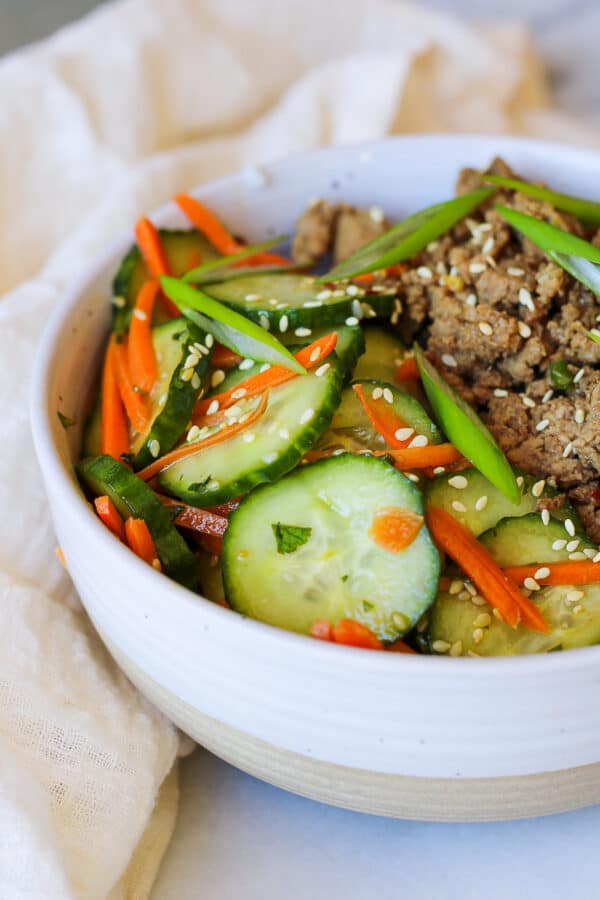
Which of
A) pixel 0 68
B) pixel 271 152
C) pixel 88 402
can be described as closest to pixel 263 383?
pixel 88 402

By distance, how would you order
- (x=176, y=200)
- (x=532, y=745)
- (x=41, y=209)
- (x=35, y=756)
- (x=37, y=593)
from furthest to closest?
(x=41, y=209) → (x=176, y=200) → (x=37, y=593) → (x=35, y=756) → (x=532, y=745)

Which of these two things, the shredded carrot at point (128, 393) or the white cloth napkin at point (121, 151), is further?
the shredded carrot at point (128, 393)

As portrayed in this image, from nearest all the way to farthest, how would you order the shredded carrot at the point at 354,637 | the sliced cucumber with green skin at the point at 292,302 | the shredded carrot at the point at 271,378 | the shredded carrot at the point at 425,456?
the shredded carrot at the point at 354,637 → the shredded carrot at the point at 425,456 → the shredded carrot at the point at 271,378 → the sliced cucumber with green skin at the point at 292,302

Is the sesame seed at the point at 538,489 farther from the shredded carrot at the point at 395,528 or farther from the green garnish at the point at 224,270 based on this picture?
the green garnish at the point at 224,270

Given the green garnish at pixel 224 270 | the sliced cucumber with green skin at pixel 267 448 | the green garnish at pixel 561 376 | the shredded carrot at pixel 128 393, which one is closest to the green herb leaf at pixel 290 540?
the sliced cucumber with green skin at pixel 267 448

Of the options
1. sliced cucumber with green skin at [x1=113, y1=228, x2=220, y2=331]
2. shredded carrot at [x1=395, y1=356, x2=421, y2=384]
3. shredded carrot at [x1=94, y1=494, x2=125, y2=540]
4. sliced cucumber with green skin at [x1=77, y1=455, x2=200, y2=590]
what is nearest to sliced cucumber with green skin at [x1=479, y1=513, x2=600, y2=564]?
shredded carrot at [x1=395, y1=356, x2=421, y2=384]

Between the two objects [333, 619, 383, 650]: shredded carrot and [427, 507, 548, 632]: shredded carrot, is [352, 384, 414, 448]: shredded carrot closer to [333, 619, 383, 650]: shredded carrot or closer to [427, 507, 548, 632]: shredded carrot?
[427, 507, 548, 632]: shredded carrot

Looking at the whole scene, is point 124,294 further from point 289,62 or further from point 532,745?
point 289,62
